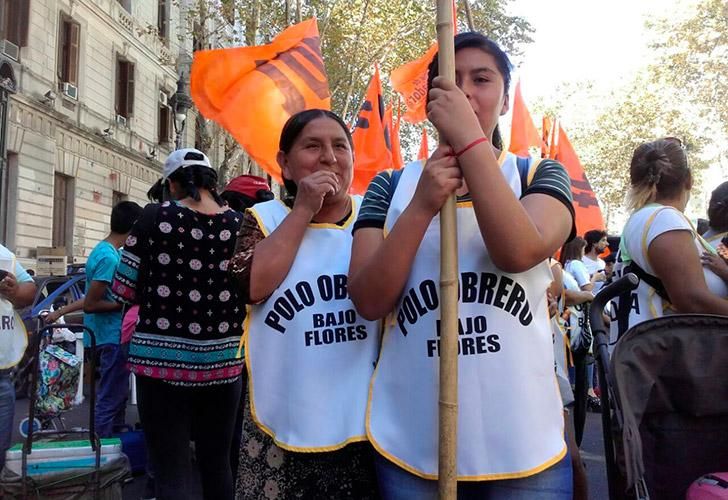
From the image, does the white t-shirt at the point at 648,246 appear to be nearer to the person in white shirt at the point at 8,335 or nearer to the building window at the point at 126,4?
the person in white shirt at the point at 8,335

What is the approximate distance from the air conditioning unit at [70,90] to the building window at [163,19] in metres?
6.16

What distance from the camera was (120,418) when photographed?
5.23 meters

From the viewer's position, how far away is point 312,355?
1919 millimetres

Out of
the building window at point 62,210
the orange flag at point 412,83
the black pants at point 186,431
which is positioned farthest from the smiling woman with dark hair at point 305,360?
the building window at point 62,210

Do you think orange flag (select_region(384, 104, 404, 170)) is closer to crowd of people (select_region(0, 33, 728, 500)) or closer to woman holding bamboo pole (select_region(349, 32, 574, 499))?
crowd of people (select_region(0, 33, 728, 500))

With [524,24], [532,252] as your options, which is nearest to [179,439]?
[532,252]

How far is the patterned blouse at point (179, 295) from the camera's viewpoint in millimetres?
3031

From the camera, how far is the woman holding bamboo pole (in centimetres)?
148

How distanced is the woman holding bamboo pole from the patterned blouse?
1555 millimetres

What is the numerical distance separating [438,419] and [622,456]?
793 millimetres

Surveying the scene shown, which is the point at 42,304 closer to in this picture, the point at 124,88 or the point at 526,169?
the point at 526,169

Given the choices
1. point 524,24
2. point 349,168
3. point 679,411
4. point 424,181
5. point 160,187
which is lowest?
A: point 679,411

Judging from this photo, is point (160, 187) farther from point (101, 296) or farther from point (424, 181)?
point (424, 181)

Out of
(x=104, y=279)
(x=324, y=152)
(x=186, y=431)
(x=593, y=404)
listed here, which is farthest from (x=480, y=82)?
(x=593, y=404)
